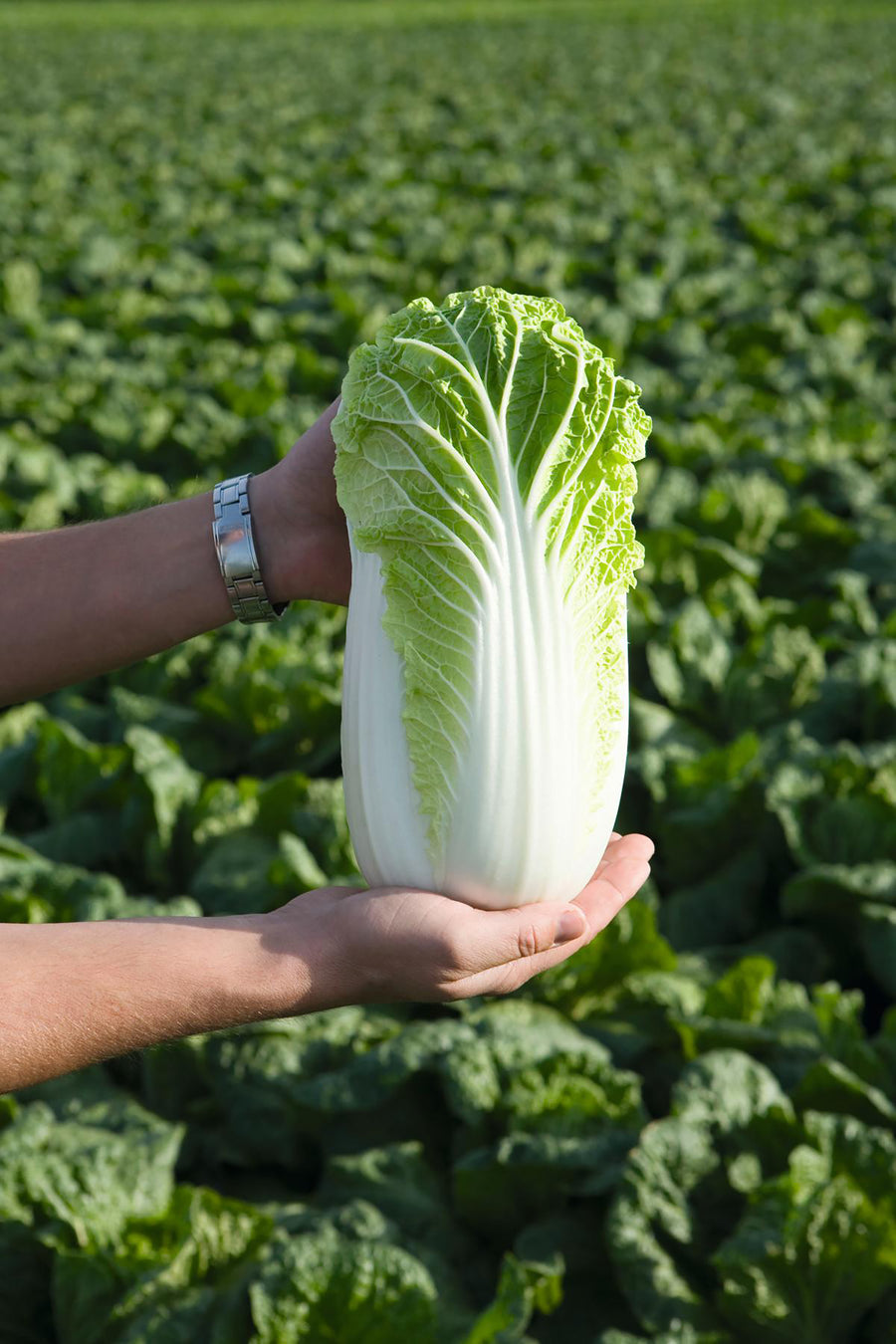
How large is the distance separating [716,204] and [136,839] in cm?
946

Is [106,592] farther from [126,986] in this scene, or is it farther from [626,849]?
[626,849]

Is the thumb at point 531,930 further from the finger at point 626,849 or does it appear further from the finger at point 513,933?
the finger at point 626,849

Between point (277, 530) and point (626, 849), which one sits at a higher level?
point (277, 530)

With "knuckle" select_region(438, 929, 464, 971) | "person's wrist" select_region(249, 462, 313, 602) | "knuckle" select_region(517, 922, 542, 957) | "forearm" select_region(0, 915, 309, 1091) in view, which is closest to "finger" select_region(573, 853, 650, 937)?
"knuckle" select_region(517, 922, 542, 957)

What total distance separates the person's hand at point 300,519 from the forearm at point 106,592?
0.04 feet

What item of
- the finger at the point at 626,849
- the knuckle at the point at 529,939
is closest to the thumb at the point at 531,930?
the knuckle at the point at 529,939

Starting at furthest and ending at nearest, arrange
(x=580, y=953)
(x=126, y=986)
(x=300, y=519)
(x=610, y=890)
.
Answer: (x=580, y=953)
(x=300, y=519)
(x=610, y=890)
(x=126, y=986)

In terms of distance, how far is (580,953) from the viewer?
3.22m

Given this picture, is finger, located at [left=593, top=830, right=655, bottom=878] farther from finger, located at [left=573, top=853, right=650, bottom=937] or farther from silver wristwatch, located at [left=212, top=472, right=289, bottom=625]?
silver wristwatch, located at [left=212, top=472, right=289, bottom=625]

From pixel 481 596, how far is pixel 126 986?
0.79 metres

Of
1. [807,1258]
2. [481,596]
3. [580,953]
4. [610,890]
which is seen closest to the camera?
[481,596]

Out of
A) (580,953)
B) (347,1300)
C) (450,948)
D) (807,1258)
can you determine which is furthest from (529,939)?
(580,953)

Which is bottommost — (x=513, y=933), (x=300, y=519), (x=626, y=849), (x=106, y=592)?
(x=626, y=849)

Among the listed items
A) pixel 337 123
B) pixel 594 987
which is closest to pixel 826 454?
pixel 594 987
